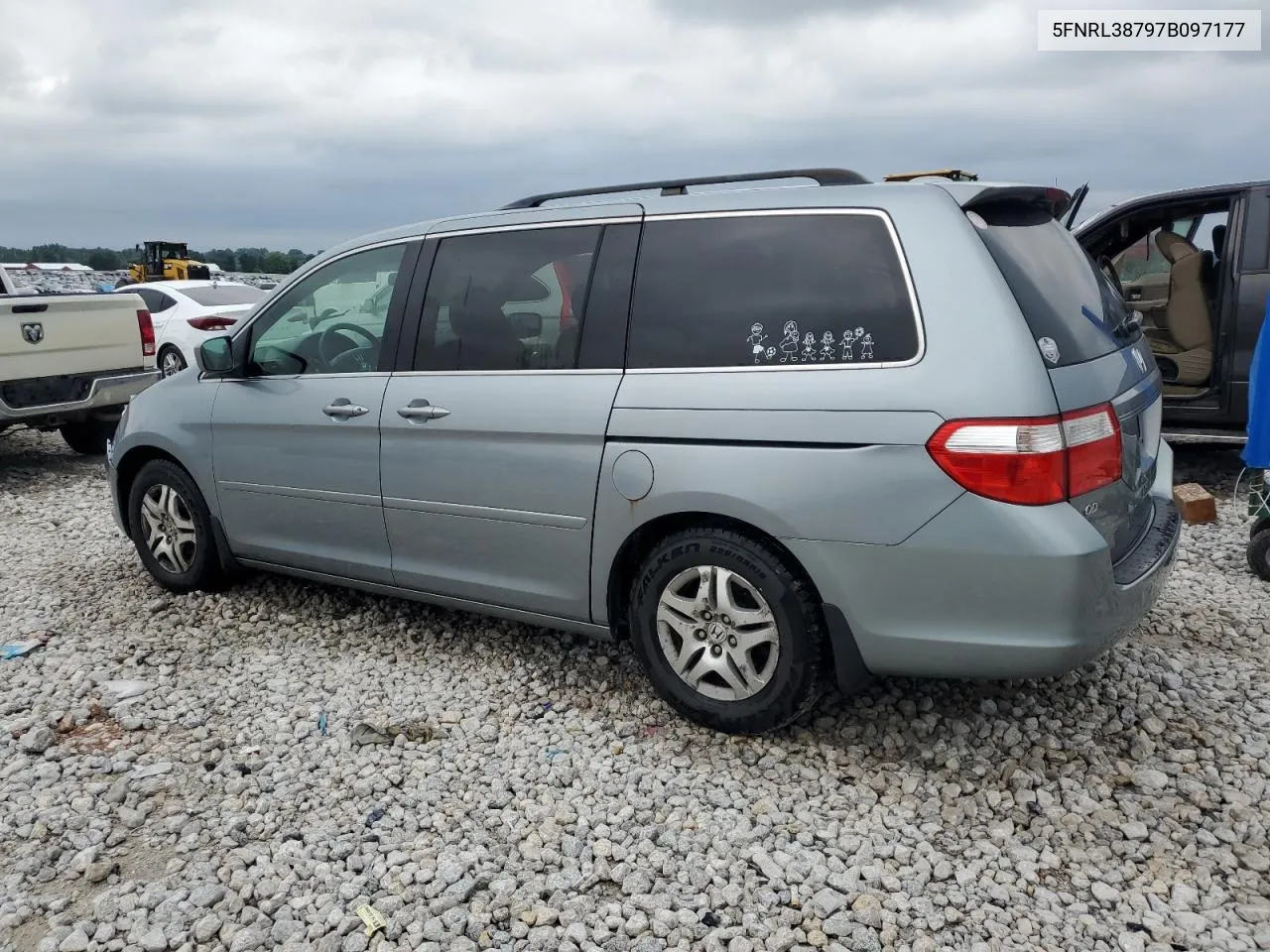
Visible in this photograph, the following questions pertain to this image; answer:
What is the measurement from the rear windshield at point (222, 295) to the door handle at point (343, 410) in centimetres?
1166

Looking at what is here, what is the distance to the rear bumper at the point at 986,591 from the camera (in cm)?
287

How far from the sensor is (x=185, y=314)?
14406 mm

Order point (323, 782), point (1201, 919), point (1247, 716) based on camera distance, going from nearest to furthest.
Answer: point (1201, 919), point (323, 782), point (1247, 716)

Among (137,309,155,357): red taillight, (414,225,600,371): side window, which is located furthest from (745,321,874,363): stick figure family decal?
(137,309,155,357): red taillight

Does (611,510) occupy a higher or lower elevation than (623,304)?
lower

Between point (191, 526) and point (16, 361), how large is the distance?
4.10 meters

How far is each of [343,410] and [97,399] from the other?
5.45 metres

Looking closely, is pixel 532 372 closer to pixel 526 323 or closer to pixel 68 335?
pixel 526 323

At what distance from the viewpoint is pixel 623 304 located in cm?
362

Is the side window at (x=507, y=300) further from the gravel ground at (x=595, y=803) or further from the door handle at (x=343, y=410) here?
the gravel ground at (x=595, y=803)

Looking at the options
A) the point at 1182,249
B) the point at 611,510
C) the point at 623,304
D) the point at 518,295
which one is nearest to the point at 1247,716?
the point at 611,510

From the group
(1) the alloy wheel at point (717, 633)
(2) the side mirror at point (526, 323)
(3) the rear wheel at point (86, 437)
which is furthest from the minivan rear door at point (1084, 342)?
(3) the rear wheel at point (86, 437)

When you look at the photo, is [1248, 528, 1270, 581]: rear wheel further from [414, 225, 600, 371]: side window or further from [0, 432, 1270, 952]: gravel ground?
[414, 225, 600, 371]: side window

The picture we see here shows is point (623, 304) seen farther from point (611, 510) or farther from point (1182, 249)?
point (1182, 249)
